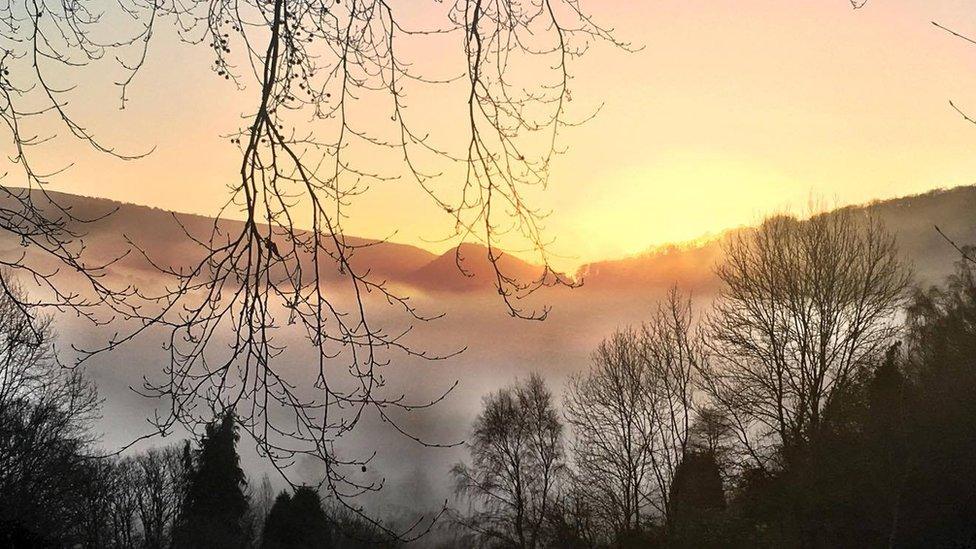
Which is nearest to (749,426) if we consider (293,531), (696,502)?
(696,502)

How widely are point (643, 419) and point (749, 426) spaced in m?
2.90

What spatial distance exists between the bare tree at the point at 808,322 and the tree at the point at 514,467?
311 inches

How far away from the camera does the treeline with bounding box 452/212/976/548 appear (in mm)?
12180

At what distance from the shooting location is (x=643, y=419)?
1659 centimetres

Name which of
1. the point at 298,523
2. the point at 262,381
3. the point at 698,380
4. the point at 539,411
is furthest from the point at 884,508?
the point at 298,523

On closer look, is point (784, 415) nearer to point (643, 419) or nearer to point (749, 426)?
point (749, 426)

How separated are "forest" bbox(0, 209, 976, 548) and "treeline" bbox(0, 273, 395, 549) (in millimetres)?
84

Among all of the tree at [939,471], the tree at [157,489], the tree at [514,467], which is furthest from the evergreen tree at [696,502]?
the tree at [157,489]

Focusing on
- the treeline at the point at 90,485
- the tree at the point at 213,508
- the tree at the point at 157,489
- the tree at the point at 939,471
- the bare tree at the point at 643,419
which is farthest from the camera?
the tree at the point at 157,489

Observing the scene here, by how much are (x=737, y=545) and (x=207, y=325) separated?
43.1 ft

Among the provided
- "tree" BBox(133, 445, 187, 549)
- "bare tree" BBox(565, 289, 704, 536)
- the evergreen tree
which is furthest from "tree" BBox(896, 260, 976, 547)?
"tree" BBox(133, 445, 187, 549)

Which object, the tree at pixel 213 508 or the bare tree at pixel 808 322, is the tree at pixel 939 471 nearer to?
the bare tree at pixel 808 322

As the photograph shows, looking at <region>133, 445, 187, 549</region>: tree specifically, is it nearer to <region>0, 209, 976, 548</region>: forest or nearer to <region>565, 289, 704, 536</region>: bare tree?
<region>0, 209, 976, 548</region>: forest

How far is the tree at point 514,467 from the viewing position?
20.9m
